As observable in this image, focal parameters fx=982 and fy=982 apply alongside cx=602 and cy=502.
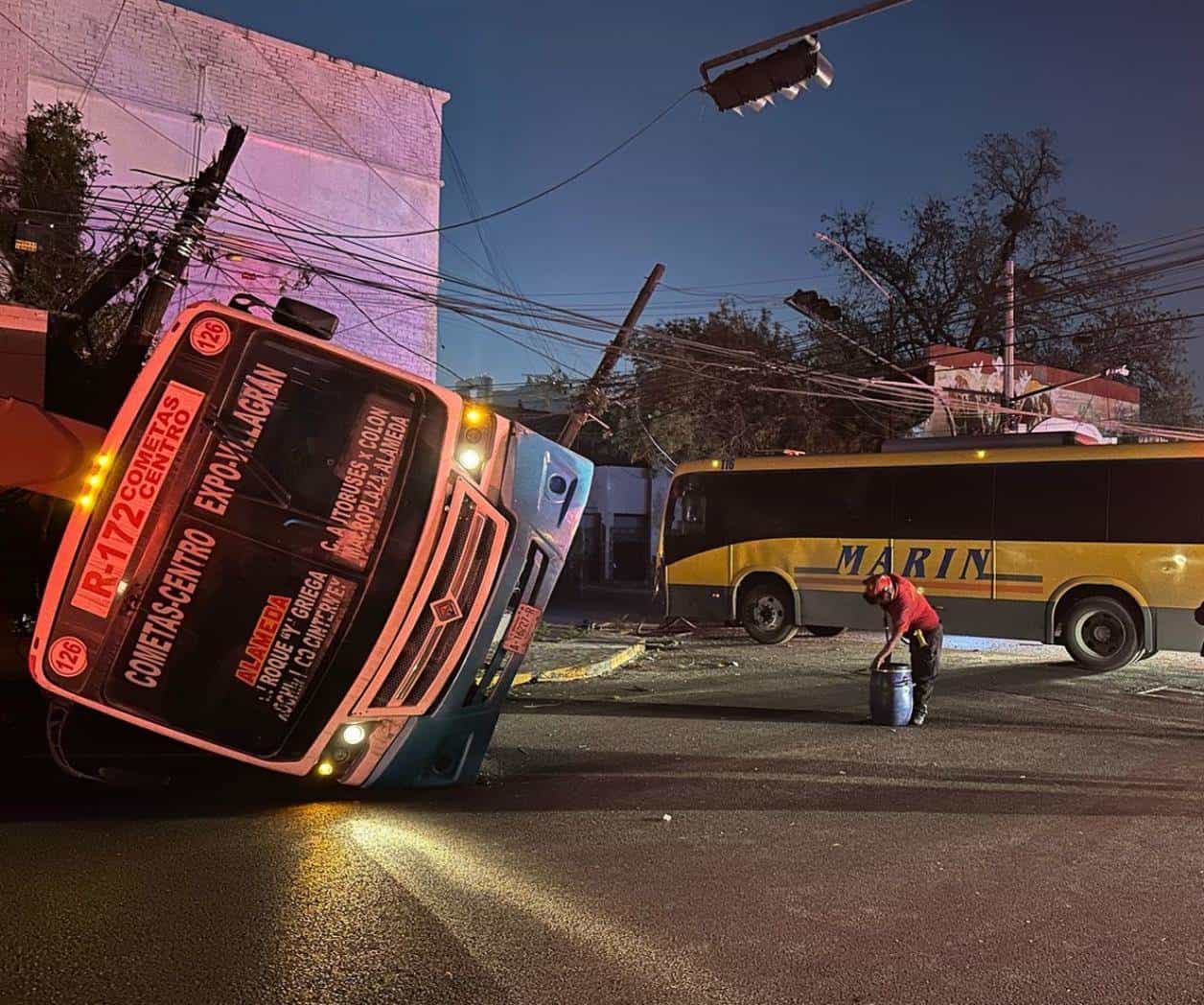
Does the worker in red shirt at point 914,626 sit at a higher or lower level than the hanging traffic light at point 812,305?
lower

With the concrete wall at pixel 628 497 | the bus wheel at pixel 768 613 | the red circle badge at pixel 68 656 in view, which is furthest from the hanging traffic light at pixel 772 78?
the concrete wall at pixel 628 497

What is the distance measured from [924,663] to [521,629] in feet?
16.4

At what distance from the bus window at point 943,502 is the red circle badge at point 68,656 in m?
13.0

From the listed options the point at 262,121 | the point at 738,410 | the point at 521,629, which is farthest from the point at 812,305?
the point at 521,629

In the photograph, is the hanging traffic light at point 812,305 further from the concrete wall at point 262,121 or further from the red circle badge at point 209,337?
the red circle badge at point 209,337

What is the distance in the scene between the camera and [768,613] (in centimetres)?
1734

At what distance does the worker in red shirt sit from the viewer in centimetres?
938

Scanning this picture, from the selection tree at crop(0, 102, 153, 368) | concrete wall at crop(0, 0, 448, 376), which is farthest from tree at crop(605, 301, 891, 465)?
tree at crop(0, 102, 153, 368)

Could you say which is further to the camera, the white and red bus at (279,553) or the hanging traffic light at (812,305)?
the hanging traffic light at (812,305)

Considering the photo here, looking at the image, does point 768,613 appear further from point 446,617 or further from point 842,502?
point 446,617

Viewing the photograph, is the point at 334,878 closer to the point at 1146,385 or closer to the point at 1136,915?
the point at 1136,915

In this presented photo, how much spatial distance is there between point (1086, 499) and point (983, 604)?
2115mm

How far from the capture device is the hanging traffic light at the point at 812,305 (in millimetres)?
22500

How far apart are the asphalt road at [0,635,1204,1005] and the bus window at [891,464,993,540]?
21.6 ft
